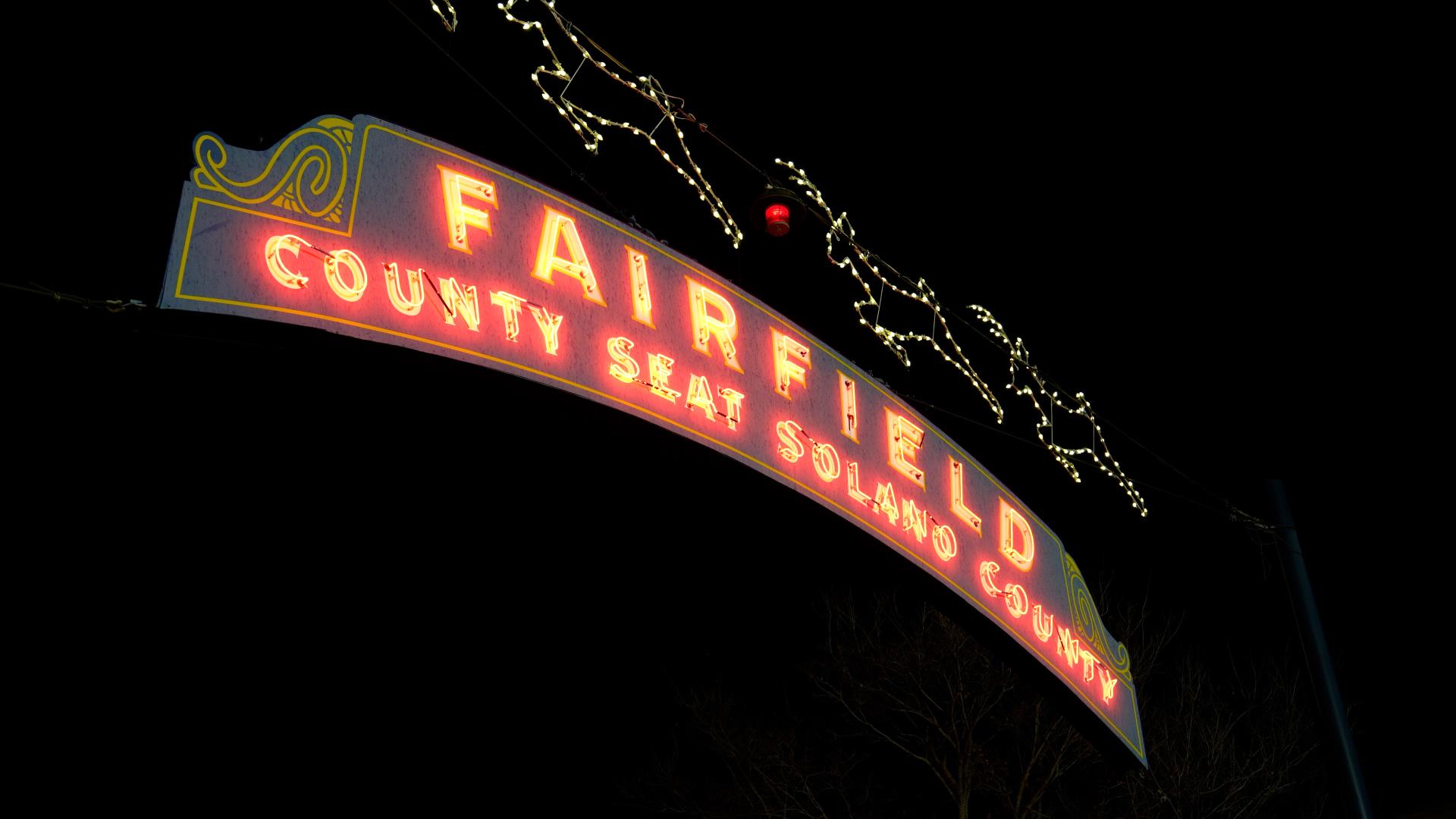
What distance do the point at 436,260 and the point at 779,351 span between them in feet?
5.65

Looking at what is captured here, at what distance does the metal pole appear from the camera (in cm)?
646

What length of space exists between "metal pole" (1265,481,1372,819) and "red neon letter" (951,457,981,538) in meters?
2.08

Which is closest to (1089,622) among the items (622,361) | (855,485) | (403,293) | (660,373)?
(855,485)

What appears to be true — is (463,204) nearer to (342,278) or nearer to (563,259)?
(563,259)

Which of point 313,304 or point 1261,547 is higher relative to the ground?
point 1261,547

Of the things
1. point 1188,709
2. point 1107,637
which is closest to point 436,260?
point 1107,637

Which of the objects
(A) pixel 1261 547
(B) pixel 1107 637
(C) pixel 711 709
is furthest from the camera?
(C) pixel 711 709

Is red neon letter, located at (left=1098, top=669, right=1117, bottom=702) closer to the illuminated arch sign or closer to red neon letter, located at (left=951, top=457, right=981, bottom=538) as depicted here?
the illuminated arch sign

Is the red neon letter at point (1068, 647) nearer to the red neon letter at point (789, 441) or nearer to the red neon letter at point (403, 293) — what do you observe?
the red neon letter at point (789, 441)

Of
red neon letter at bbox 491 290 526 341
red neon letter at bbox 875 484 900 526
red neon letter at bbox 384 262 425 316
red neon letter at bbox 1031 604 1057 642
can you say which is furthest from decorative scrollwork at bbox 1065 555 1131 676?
red neon letter at bbox 384 262 425 316

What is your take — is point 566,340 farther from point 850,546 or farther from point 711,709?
point 711,709

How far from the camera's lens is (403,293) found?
171 inches

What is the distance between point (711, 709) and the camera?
14.2 metres

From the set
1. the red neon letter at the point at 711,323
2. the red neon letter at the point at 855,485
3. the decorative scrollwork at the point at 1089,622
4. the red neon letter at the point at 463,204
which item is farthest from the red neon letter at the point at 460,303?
the decorative scrollwork at the point at 1089,622
